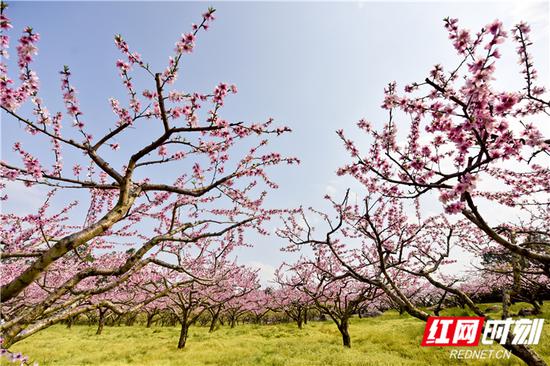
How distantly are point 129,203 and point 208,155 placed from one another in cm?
331

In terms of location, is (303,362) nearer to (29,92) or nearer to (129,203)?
(129,203)

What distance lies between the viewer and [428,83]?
12.4ft

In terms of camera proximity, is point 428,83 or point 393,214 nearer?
point 428,83

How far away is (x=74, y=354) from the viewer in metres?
14.9

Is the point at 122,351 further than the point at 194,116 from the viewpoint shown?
Yes

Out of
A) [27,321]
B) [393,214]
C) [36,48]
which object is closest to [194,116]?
[36,48]

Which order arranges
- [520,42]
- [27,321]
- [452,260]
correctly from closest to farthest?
[27,321] → [520,42] → [452,260]

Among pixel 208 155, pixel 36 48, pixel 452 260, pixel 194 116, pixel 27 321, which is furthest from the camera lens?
pixel 452 260

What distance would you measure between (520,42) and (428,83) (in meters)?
1.57

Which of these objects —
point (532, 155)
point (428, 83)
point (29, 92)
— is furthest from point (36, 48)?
point (532, 155)

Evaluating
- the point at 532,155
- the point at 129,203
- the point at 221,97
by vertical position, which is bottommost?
the point at 129,203

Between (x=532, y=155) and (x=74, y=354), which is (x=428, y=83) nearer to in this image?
(x=532, y=155)

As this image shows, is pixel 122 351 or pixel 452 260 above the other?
pixel 452 260

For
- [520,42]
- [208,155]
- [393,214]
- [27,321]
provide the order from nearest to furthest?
[27,321] → [520,42] → [208,155] → [393,214]
